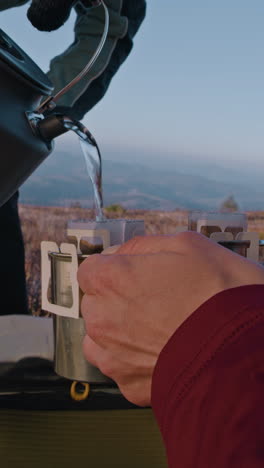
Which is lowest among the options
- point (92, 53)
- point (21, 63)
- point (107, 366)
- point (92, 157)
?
point (107, 366)

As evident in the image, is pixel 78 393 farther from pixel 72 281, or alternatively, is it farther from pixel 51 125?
pixel 51 125

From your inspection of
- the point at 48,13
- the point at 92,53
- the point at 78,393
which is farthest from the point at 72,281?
the point at 92,53

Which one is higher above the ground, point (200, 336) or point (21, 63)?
point (21, 63)

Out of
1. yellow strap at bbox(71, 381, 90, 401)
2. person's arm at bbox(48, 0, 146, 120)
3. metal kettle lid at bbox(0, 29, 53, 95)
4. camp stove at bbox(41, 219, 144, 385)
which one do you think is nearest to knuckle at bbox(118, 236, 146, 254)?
camp stove at bbox(41, 219, 144, 385)

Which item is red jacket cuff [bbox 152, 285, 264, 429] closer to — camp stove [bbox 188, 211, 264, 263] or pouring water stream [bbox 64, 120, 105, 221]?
camp stove [bbox 188, 211, 264, 263]

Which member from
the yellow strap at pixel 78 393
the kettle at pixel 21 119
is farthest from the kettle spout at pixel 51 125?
the yellow strap at pixel 78 393

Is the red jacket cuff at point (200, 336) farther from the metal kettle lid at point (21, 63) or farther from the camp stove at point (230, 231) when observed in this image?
the metal kettle lid at point (21, 63)
